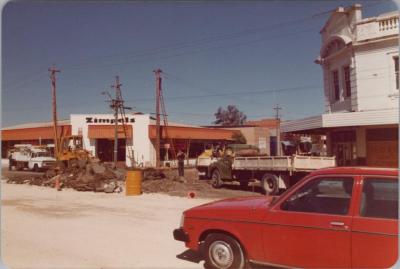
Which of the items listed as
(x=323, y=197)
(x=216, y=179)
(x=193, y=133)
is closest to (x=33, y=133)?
(x=193, y=133)

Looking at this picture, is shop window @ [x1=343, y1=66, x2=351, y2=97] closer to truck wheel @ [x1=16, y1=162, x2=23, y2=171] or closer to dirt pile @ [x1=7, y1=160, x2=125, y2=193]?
dirt pile @ [x1=7, y1=160, x2=125, y2=193]

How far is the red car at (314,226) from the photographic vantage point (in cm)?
459

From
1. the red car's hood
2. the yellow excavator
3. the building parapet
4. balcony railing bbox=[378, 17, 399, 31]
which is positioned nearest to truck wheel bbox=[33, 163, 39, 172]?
the yellow excavator

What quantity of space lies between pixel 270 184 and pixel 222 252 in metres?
11.1

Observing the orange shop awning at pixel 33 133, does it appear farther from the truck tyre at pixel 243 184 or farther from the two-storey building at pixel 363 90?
the two-storey building at pixel 363 90

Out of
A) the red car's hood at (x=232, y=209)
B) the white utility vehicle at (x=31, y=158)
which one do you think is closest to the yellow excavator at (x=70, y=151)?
the white utility vehicle at (x=31, y=158)

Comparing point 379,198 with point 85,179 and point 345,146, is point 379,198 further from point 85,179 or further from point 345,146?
point 85,179

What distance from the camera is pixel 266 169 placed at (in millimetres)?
16875

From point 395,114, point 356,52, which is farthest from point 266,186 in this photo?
point 356,52

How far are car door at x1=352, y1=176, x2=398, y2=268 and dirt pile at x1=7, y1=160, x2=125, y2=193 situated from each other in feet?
46.0

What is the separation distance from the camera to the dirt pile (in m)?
18.5

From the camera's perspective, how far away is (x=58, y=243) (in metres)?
7.72

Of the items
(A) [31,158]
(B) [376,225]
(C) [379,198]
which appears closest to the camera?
(B) [376,225]

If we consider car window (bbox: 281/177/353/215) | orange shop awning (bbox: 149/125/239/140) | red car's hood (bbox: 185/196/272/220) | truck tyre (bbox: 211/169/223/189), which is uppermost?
orange shop awning (bbox: 149/125/239/140)
